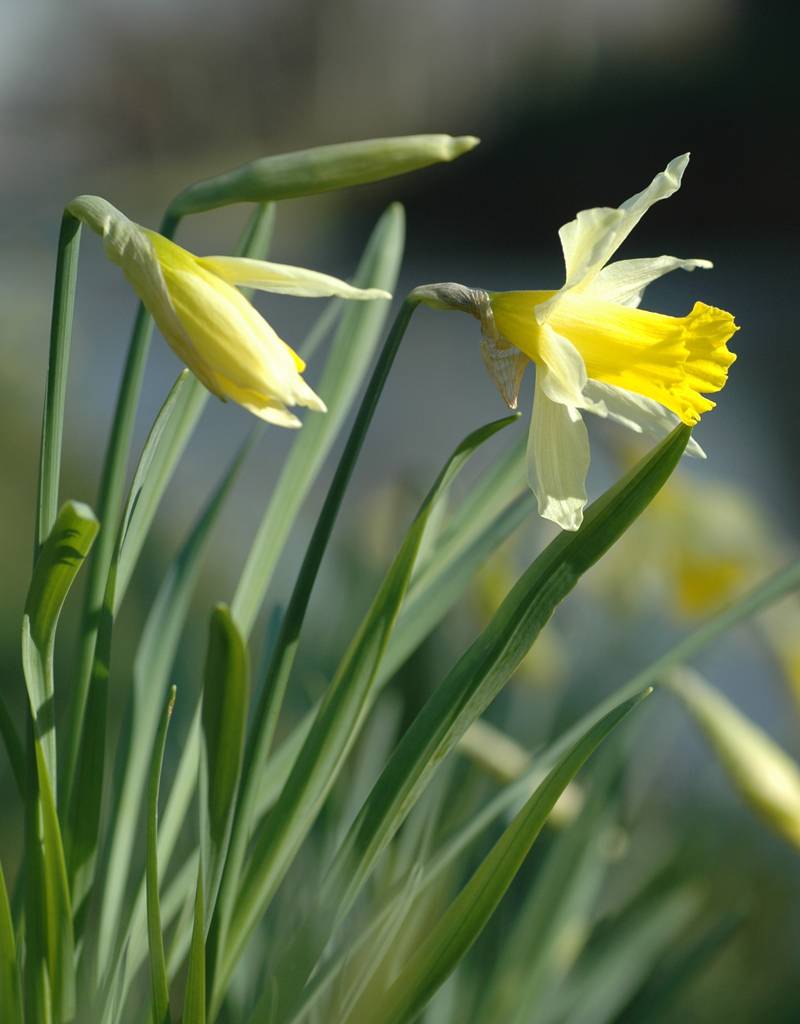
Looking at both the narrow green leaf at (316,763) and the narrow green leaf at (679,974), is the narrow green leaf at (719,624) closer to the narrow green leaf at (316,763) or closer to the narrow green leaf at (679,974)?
the narrow green leaf at (316,763)

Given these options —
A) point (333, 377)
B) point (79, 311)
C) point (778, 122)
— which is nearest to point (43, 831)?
point (333, 377)

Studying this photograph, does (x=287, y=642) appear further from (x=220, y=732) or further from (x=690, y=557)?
(x=690, y=557)

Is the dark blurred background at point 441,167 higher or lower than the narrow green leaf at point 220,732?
higher

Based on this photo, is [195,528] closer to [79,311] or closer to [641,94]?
[79,311]

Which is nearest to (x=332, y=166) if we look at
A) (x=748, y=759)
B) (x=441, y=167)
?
(x=748, y=759)

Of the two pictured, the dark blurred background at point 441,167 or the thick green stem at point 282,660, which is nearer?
the thick green stem at point 282,660

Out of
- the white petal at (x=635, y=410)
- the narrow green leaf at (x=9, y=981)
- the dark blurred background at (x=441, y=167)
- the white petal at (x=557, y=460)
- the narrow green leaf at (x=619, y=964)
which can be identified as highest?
the dark blurred background at (x=441, y=167)

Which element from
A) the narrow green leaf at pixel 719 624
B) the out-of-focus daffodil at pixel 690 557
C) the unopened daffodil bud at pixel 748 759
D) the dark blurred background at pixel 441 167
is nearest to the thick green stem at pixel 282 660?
the narrow green leaf at pixel 719 624
